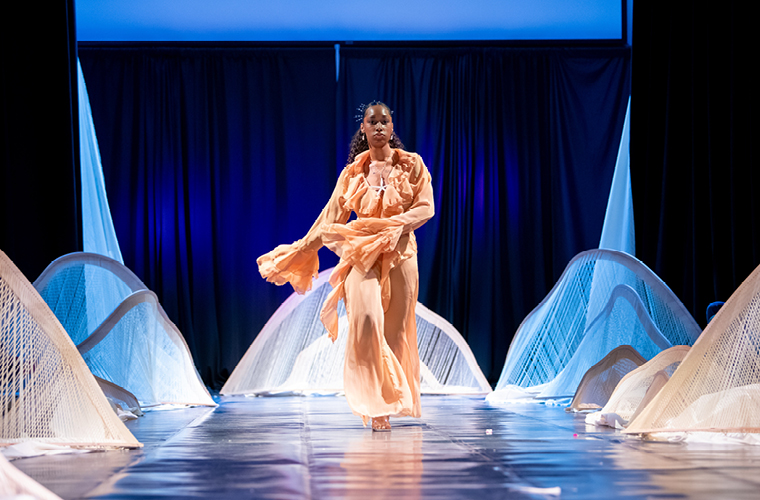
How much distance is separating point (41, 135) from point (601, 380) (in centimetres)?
473

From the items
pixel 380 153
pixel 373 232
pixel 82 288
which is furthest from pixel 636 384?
pixel 82 288

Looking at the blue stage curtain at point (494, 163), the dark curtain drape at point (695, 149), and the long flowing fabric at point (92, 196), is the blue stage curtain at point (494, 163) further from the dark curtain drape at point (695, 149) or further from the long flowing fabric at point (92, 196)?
the long flowing fabric at point (92, 196)

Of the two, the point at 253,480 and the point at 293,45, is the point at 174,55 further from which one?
the point at 253,480

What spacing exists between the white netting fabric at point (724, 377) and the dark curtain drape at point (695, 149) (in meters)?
3.05

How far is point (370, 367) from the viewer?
302 cm

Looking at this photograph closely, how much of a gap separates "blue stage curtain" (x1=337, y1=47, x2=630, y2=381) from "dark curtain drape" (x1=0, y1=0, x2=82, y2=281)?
2434mm

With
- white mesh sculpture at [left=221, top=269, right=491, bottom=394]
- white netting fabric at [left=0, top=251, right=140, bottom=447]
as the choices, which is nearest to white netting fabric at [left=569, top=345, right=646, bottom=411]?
white mesh sculpture at [left=221, top=269, right=491, bottom=394]

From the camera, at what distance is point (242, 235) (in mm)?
7430

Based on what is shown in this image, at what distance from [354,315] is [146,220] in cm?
480

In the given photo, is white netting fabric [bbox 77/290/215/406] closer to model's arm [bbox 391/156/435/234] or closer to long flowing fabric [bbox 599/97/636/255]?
model's arm [bbox 391/156/435/234]

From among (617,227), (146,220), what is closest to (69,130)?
(146,220)

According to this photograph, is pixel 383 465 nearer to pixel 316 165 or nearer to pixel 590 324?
pixel 590 324

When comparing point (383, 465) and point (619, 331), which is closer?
point (383, 465)

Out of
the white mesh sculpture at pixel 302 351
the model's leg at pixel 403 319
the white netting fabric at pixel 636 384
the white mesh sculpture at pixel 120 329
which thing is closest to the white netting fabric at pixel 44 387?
the model's leg at pixel 403 319
